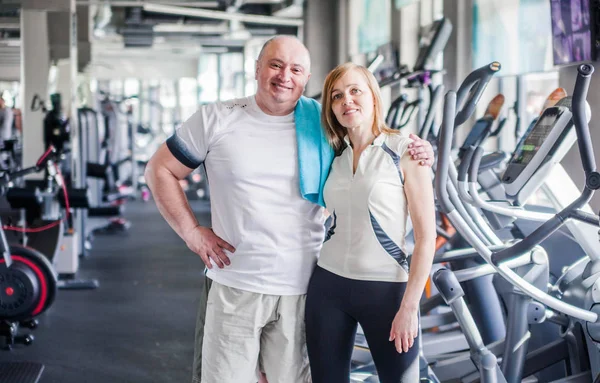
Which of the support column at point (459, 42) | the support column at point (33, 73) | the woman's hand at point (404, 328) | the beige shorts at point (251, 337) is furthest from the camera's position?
the support column at point (33, 73)

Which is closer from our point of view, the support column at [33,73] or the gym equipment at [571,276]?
the gym equipment at [571,276]

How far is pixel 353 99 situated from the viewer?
6.52 ft

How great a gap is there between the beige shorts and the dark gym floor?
5.36ft

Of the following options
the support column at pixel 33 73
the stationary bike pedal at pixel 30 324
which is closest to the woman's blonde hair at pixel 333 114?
the stationary bike pedal at pixel 30 324

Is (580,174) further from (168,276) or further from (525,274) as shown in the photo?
(168,276)

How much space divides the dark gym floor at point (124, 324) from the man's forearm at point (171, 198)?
1.70 metres

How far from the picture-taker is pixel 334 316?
6.51 feet

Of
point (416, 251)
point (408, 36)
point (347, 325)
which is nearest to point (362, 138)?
point (416, 251)

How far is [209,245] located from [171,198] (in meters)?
0.19

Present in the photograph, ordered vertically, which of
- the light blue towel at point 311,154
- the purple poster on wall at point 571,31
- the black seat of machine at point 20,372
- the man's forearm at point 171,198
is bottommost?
the black seat of machine at point 20,372

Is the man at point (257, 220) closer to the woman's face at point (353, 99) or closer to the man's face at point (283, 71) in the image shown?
the man's face at point (283, 71)

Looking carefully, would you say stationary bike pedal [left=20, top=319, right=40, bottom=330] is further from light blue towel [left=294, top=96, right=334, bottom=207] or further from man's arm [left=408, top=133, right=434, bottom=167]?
man's arm [left=408, top=133, right=434, bottom=167]

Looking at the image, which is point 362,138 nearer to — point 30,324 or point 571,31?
point 571,31

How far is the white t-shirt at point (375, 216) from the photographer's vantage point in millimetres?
1932
